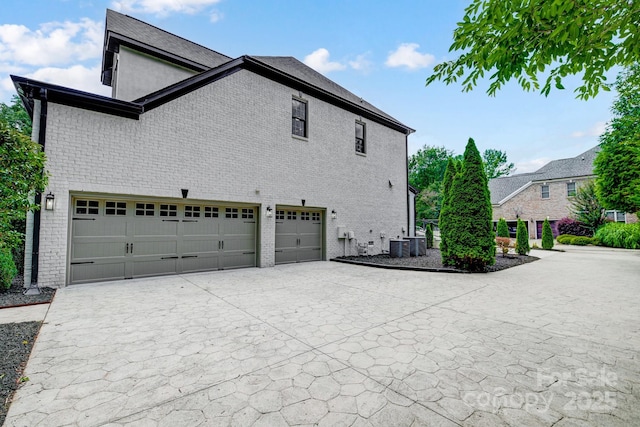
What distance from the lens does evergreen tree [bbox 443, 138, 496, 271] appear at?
326 inches

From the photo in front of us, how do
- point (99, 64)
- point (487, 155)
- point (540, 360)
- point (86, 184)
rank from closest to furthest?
point (540, 360)
point (86, 184)
point (99, 64)
point (487, 155)

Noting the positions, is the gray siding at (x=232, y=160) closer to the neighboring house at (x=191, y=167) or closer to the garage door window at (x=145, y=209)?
the neighboring house at (x=191, y=167)

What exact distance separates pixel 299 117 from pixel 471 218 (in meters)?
7.02

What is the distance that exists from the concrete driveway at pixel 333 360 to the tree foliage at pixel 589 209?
19.8 m

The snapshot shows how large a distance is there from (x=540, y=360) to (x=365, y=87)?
16.2 m

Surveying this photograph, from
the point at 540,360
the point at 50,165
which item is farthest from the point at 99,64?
the point at 540,360

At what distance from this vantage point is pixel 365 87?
644 inches

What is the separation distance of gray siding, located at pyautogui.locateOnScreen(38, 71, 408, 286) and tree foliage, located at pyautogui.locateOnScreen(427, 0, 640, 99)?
23.1 feet

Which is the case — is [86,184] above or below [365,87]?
below

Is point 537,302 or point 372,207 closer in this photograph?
point 537,302

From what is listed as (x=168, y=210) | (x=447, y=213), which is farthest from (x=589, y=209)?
(x=168, y=210)

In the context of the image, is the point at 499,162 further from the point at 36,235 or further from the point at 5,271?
the point at 5,271

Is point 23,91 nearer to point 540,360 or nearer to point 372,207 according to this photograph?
point 540,360

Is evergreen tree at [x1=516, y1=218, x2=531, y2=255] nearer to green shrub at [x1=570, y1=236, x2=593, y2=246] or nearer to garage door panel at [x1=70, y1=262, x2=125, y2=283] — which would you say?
green shrub at [x1=570, y1=236, x2=593, y2=246]
